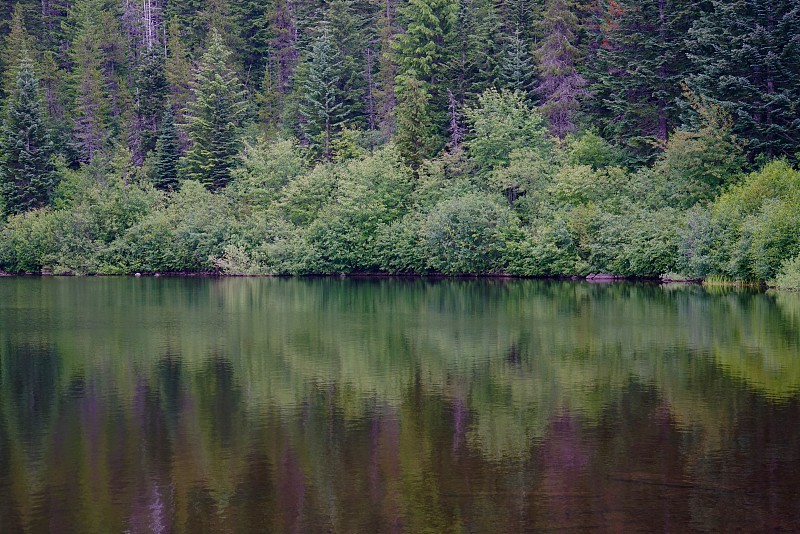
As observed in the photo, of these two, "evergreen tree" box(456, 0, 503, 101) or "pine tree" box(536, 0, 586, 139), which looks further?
"evergreen tree" box(456, 0, 503, 101)

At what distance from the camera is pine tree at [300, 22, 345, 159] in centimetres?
7444

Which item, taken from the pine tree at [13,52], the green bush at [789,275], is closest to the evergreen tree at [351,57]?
the pine tree at [13,52]

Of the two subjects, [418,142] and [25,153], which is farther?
[25,153]

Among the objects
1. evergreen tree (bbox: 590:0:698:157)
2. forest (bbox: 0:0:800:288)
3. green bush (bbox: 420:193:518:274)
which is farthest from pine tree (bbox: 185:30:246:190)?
evergreen tree (bbox: 590:0:698:157)

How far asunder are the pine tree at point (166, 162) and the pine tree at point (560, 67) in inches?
1227

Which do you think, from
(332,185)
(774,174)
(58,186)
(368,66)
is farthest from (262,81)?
(774,174)

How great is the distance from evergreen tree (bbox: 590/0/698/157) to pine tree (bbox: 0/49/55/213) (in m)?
44.7

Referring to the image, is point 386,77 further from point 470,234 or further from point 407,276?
point 470,234

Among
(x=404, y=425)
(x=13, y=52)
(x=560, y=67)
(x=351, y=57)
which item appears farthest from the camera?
(x=13, y=52)

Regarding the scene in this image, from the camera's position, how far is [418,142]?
218 feet

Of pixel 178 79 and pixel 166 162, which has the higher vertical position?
pixel 178 79

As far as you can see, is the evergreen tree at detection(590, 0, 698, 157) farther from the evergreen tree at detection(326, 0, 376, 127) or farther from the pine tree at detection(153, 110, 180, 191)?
the pine tree at detection(153, 110, 180, 191)

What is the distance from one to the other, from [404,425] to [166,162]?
224ft

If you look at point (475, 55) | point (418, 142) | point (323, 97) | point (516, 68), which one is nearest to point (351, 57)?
point (323, 97)
